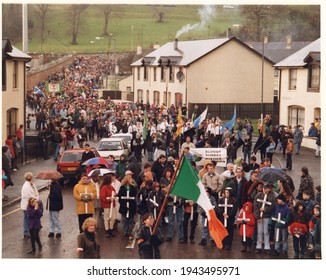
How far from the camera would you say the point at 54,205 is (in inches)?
733

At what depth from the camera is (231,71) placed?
63.6 m

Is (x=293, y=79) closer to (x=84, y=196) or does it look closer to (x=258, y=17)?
(x=84, y=196)

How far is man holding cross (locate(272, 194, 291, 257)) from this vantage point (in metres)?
16.9

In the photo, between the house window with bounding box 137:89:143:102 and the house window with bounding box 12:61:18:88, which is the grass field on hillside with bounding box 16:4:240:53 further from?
the house window with bounding box 12:61:18:88

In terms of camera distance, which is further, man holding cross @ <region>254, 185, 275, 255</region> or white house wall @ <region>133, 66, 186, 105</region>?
white house wall @ <region>133, 66, 186, 105</region>

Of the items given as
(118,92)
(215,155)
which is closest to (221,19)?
(118,92)

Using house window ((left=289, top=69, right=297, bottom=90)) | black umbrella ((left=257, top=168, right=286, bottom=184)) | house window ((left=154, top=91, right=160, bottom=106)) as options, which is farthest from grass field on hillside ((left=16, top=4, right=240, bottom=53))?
black umbrella ((left=257, top=168, right=286, bottom=184))

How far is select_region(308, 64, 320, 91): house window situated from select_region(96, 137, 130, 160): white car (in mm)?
16545

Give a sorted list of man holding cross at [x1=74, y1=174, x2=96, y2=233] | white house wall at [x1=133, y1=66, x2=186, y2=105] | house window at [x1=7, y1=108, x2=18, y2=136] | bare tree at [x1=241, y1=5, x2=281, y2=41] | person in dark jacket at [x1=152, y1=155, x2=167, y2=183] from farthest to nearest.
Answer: bare tree at [x1=241, y1=5, x2=281, y2=41], white house wall at [x1=133, y1=66, x2=186, y2=105], house window at [x1=7, y1=108, x2=18, y2=136], person in dark jacket at [x1=152, y1=155, x2=167, y2=183], man holding cross at [x1=74, y1=174, x2=96, y2=233]

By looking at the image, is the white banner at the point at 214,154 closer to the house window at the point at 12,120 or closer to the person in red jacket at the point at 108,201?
the person in red jacket at the point at 108,201

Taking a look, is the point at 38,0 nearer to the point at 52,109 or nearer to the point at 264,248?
the point at 264,248

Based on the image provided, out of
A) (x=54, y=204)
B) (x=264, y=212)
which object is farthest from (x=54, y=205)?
(x=264, y=212)

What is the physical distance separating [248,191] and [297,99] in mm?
A: 29338

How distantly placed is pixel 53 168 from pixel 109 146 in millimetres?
2908
